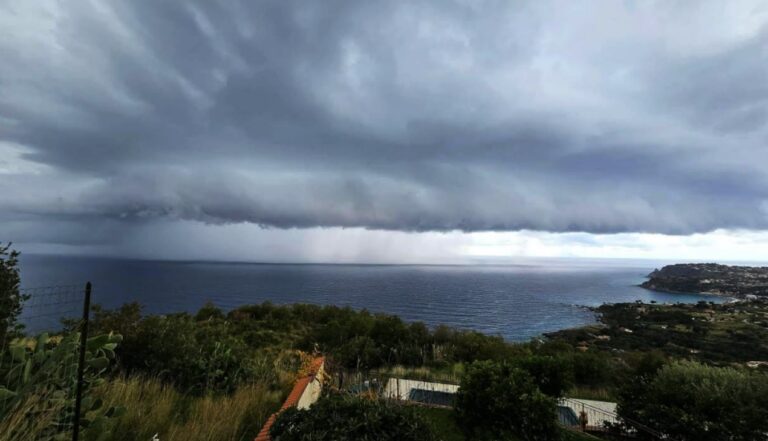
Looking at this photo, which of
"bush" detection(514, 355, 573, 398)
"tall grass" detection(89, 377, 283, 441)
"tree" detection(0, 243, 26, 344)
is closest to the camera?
"tall grass" detection(89, 377, 283, 441)

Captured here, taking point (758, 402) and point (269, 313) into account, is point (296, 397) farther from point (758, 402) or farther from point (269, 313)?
point (269, 313)

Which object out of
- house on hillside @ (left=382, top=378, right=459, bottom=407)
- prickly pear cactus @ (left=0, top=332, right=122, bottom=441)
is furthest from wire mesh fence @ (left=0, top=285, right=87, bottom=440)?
house on hillside @ (left=382, top=378, right=459, bottom=407)

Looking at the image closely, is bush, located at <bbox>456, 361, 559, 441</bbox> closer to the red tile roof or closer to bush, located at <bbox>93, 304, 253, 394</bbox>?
the red tile roof

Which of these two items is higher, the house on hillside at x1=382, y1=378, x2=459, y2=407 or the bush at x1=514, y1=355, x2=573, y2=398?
the bush at x1=514, y1=355, x2=573, y2=398

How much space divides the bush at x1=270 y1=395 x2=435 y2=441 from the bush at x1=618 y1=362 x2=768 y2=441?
871 cm

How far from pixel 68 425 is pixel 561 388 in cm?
1309

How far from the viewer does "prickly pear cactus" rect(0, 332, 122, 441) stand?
10.5ft

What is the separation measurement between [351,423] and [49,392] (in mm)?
2967

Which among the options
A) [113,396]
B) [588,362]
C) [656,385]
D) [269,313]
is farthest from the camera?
[269,313]

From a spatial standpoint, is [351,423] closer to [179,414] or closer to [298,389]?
[179,414]

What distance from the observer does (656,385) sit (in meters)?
9.57

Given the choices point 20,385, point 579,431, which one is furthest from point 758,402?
point 20,385

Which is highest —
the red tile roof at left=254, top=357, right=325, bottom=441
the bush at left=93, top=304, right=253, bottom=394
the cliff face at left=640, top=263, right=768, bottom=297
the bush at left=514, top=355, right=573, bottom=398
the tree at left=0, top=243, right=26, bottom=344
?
the tree at left=0, top=243, right=26, bottom=344

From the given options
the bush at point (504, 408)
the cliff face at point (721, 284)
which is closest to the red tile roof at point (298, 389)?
the bush at point (504, 408)
